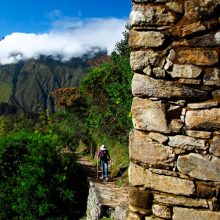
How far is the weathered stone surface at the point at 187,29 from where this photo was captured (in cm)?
318

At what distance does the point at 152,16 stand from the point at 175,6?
0.19 m

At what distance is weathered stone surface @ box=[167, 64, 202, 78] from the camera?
3215 mm

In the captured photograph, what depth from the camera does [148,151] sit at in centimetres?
344

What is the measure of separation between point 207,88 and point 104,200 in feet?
34.5

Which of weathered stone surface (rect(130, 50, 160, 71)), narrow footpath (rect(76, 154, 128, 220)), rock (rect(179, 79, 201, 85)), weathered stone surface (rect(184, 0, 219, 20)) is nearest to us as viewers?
weathered stone surface (rect(184, 0, 219, 20))

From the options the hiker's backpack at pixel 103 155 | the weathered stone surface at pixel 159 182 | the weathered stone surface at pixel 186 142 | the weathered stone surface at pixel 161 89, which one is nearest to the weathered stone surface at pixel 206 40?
the weathered stone surface at pixel 161 89

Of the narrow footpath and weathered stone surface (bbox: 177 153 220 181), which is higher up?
weathered stone surface (bbox: 177 153 220 181)

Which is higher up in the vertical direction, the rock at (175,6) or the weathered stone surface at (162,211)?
the rock at (175,6)

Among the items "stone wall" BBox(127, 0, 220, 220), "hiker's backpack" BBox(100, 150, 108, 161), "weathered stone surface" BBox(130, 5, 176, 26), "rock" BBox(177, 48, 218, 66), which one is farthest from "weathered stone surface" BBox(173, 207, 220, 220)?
"hiker's backpack" BBox(100, 150, 108, 161)

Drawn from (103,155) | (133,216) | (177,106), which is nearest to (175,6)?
(177,106)

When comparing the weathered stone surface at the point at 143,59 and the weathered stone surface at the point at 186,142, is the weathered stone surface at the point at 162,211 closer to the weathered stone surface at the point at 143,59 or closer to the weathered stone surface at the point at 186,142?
the weathered stone surface at the point at 186,142

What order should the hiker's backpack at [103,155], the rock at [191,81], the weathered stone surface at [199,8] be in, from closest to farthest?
the weathered stone surface at [199,8]
the rock at [191,81]
the hiker's backpack at [103,155]

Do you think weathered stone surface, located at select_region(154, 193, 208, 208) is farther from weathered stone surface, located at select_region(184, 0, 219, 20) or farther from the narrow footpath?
the narrow footpath

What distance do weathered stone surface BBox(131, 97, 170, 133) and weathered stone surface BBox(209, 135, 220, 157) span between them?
356 millimetres
